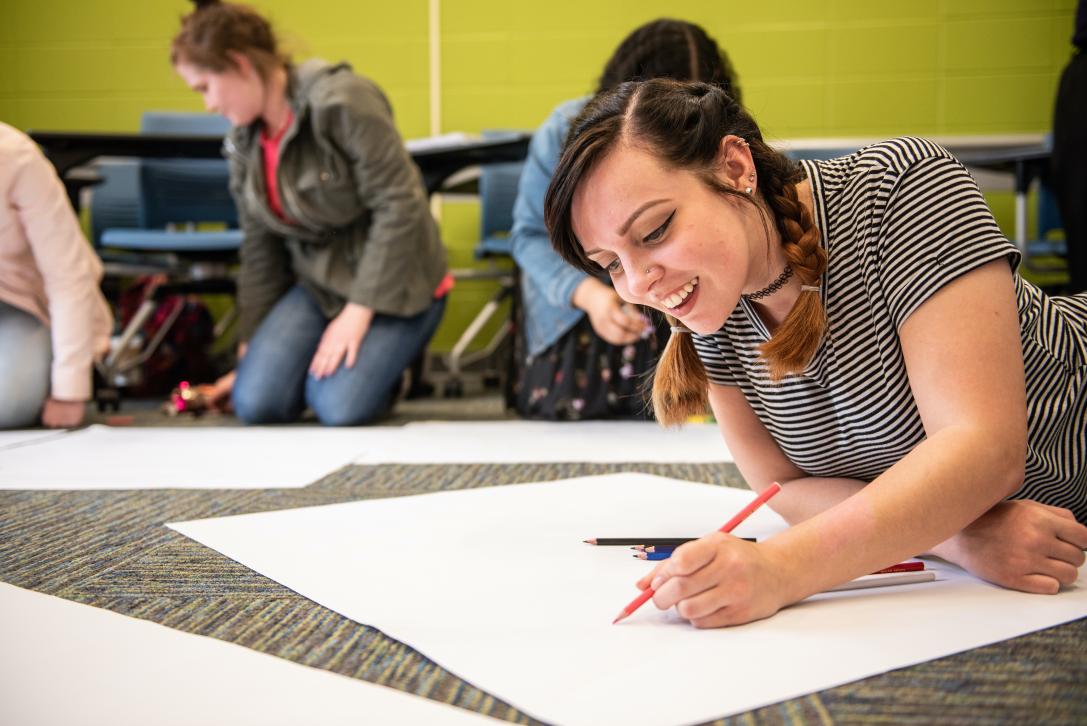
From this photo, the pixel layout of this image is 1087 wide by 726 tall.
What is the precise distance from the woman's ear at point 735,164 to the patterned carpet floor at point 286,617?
1.49 ft

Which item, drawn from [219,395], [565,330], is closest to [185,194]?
[219,395]

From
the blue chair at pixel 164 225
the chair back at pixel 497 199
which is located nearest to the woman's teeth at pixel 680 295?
the blue chair at pixel 164 225

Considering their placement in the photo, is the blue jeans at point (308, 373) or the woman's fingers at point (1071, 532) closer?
the woman's fingers at point (1071, 532)

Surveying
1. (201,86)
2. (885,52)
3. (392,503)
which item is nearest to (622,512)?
(392,503)

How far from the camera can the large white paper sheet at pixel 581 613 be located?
0.68 m

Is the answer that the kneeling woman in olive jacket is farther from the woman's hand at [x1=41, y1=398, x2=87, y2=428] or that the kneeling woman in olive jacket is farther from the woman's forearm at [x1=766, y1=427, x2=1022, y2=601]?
the woman's forearm at [x1=766, y1=427, x2=1022, y2=601]

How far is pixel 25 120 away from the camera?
4723mm

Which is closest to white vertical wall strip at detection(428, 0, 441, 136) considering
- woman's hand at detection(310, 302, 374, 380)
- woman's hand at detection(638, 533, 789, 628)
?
woman's hand at detection(310, 302, 374, 380)

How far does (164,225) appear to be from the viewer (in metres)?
3.88

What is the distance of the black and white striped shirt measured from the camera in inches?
35.4

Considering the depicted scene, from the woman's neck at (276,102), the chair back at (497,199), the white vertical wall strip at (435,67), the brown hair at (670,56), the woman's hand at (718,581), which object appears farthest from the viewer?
the white vertical wall strip at (435,67)

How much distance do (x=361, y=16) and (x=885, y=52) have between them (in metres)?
2.43

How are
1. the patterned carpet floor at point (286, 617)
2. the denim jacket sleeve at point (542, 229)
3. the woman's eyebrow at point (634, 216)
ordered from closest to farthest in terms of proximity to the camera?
the patterned carpet floor at point (286, 617), the woman's eyebrow at point (634, 216), the denim jacket sleeve at point (542, 229)

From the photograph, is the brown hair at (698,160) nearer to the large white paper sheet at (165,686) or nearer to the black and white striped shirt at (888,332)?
the black and white striped shirt at (888,332)
